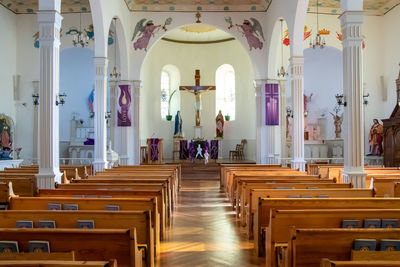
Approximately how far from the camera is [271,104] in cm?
1409

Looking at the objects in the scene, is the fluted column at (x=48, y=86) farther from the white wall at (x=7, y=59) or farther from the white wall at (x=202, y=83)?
the white wall at (x=202, y=83)

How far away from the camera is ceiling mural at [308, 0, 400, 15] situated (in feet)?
49.6

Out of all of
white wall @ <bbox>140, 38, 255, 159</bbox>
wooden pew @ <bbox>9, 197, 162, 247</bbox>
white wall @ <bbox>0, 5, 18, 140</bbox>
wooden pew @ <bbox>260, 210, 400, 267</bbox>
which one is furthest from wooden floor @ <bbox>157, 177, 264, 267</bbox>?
white wall @ <bbox>140, 38, 255, 159</bbox>

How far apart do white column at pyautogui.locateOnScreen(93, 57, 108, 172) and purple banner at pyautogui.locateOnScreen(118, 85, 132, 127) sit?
2.76 m

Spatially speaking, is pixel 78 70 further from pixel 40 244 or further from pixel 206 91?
pixel 40 244

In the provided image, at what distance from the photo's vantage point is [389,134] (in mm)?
14414

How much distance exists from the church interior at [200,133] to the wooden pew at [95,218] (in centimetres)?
1

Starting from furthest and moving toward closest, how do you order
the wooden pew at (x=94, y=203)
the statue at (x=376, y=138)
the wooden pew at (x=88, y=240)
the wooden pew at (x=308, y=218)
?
1. the statue at (x=376, y=138)
2. the wooden pew at (x=94, y=203)
3. the wooden pew at (x=308, y=218)
4. the wooden pew at (x=88, y=240)

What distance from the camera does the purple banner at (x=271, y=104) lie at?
14.0 metres

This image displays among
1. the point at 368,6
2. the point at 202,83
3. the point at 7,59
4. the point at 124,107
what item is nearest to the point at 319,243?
the point at 124,107

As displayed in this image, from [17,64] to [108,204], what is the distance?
1269cm

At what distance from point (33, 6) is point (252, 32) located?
8.55 metres

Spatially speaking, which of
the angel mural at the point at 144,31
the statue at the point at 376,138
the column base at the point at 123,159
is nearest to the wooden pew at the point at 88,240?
the column base at the point at 123,159

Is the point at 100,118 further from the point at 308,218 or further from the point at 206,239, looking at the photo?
the point at 308,218
